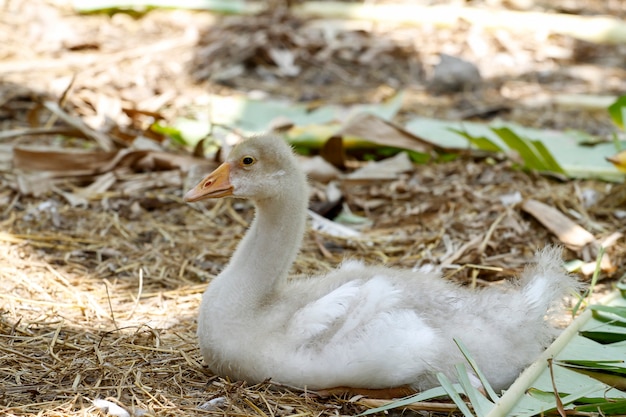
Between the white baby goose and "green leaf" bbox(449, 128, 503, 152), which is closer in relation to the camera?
the white baby goose

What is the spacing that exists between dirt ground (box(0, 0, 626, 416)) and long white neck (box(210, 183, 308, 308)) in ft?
1.20

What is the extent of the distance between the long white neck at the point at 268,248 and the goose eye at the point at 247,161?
0.16m

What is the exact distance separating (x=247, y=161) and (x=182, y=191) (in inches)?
78.5

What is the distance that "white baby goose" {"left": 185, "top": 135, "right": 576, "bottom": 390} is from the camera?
123 inches

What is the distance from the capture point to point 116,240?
4.71m

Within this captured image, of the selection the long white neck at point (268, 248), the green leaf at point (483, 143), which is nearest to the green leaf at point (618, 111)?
the green leaf at point (483, 143)

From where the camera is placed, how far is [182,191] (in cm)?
532

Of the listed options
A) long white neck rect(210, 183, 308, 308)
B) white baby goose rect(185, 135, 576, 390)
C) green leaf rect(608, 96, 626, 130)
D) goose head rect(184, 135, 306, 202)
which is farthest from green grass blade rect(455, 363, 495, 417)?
green leaf rect(608, 96, 626, 130)

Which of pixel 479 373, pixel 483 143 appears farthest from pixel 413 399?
pixel 483 143

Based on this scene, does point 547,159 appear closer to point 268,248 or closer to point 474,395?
point 268,248

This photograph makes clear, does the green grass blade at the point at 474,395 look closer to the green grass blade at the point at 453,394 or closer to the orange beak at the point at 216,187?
the green grass blade at the point at 453,394

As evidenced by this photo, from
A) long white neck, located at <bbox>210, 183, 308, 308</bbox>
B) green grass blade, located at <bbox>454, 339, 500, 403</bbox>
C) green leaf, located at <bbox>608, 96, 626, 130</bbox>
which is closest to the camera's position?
green grass blade, located at <bbox>454, 339, 500, 403</bbox>

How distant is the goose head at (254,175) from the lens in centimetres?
338

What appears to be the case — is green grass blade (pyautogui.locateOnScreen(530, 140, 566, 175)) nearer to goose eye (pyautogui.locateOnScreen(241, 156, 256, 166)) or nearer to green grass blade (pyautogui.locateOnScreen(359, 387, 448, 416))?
goose eye (pyautogui.locateOnScreen(241, 156, 256, 166))
